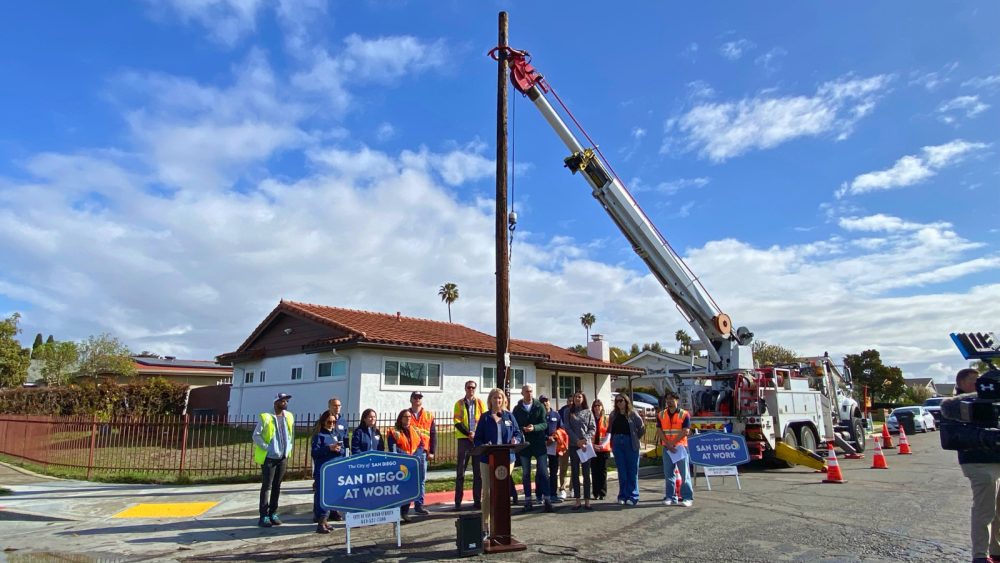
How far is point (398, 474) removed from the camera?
23.5 feet

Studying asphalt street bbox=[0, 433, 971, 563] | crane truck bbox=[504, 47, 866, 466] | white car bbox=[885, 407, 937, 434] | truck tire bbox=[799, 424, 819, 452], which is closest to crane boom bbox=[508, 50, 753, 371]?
crane truck bbox=[504, 47, 866, 466]

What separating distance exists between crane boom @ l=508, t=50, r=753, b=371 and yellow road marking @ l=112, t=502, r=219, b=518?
393 inches

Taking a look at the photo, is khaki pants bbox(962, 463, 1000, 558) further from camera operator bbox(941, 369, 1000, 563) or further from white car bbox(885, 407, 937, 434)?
white car bbox(885, 407, 937, 434)

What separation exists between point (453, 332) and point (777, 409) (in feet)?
43.4

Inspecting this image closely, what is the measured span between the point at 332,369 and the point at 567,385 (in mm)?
10847

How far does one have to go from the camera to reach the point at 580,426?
9.09 meters

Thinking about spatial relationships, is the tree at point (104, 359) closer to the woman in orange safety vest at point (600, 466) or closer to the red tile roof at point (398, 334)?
the red tile roof at point (398, 334)

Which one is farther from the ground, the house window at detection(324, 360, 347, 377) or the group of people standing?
the house window at detection(324, 360, 347, 377)

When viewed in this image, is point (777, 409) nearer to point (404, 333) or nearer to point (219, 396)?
point (404, 333)

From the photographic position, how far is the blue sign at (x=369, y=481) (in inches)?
266

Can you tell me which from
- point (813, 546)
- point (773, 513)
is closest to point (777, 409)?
point (773, 513)

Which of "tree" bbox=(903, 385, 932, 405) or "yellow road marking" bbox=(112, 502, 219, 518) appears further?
"tree" bbox=(903, 385, 932, 405)

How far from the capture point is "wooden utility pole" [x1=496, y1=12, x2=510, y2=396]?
408 inches

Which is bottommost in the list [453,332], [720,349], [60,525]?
[60,525]
